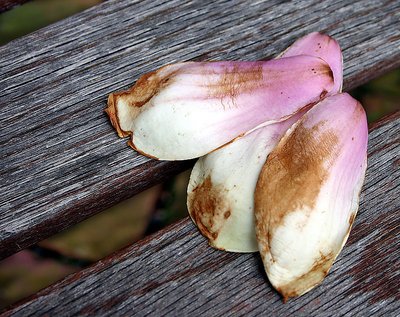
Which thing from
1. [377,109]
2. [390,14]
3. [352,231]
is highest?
[390,14]

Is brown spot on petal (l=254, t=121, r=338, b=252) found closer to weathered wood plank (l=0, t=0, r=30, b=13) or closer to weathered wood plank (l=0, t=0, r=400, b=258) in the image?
weathered wood plank (l=0, t=0, r=400, b=258)

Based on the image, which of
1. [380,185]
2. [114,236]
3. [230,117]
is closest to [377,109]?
[114,236]

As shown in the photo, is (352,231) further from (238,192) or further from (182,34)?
(182,34)

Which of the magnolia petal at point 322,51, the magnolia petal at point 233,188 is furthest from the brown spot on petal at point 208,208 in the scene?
the magnolia petal at point 322,51

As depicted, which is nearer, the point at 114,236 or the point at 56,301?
the point at 56,301

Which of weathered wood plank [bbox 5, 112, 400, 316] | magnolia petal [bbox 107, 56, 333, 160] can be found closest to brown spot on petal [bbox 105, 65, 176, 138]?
magnolia petal [bbox 107, 56, 333, 160]
